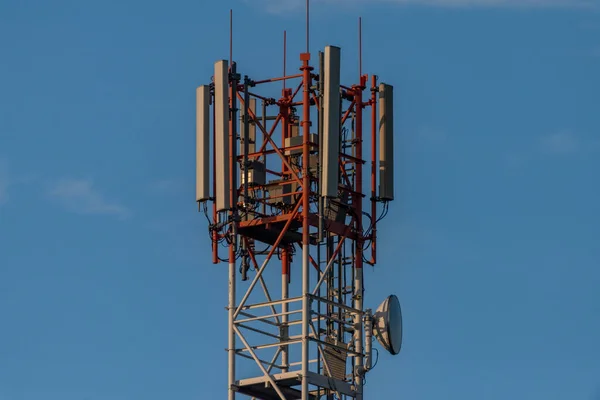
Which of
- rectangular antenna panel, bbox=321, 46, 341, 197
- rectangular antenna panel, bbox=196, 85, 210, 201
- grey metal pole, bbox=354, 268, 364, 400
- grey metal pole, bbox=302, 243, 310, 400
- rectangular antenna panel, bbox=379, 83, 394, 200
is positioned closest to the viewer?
grey metal pole, bbox=302, 243, 310, 400

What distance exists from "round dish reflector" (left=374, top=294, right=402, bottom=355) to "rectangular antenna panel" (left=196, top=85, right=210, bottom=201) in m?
8.46

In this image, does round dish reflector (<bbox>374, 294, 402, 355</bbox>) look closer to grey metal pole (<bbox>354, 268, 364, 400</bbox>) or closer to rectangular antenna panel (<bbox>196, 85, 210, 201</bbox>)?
grey metal pole (<bbox>354, 268, 364, 400</bbox>)

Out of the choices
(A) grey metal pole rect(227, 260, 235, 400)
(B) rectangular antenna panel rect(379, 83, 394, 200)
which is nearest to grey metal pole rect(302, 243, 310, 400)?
(A) grey metal pole rect(227, 260, 235, 400)

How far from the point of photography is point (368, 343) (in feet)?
352

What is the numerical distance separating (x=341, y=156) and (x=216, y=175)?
5234 millimetres

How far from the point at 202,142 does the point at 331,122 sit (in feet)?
19.2

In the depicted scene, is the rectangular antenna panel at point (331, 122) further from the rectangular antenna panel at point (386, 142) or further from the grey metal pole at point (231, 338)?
the grey metal pole at point (231, 338)

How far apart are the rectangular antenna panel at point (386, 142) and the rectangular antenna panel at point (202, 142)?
7.15 m

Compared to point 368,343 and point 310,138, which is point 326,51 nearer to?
point 310,138

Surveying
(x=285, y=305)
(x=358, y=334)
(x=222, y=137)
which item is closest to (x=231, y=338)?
(x=285, y=305)

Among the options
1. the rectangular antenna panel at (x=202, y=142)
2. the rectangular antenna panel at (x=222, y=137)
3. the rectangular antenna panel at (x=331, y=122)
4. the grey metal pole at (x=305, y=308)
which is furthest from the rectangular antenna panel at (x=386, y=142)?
the rectangular antenna panel at (x=202, y=142)

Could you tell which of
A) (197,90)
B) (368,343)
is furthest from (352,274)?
(197,90)

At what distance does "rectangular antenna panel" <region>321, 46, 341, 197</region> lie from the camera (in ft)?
343

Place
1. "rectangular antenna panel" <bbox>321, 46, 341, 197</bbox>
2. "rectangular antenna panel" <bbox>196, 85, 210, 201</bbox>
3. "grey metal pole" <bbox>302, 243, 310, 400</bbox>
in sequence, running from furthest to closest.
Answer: "rectangular antenna panel" <bbox>196, 85, 210, 201</bbox> → "rectangular antenna panel" <bbox>321, 46, 341, 197</bbox> → "grey metal pole" <bbox>302, 243, 310, 400</bbox>
